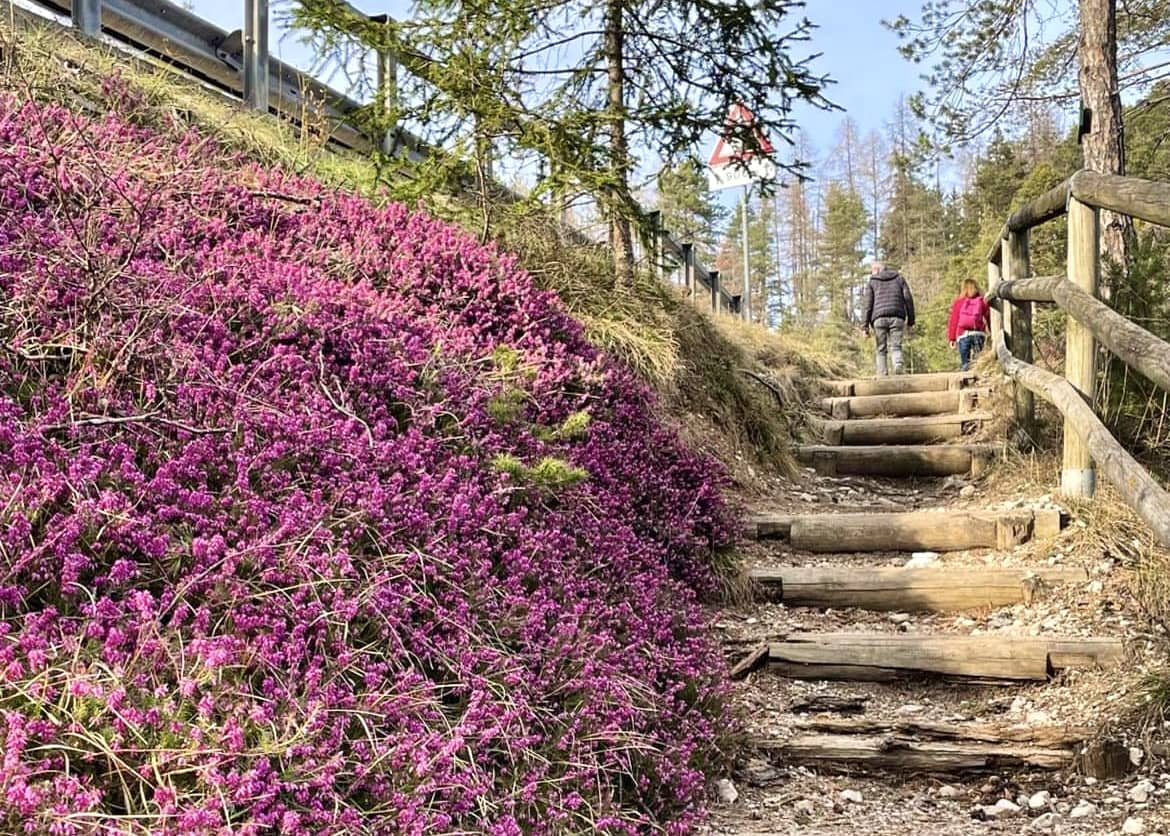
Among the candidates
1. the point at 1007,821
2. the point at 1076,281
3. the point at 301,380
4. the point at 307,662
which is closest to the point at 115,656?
the point at 307,662

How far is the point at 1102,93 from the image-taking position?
855cm

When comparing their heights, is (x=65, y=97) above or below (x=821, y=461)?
above

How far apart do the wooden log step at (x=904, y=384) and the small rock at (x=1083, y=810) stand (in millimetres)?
6113

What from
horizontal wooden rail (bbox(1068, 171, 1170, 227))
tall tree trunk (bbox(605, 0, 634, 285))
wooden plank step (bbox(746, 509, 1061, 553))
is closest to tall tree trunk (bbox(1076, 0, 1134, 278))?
horizontal wooden rail (bbox(1068, 171, 1170, 227))

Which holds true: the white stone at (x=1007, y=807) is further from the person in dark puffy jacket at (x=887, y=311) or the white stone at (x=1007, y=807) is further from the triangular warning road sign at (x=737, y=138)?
the person in dark puffy jacket at (x=887, y=311)

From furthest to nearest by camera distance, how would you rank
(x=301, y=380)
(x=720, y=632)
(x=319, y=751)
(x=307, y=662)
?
(x=720, y=632), (x=301, y=380), (x=307, y=662), (x=319, y=751)

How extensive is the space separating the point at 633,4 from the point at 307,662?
5697 mm

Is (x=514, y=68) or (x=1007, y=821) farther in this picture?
(x=514, y=68)

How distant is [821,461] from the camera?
7.07m

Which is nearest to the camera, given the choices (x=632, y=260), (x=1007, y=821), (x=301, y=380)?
(x=1007, y=821)

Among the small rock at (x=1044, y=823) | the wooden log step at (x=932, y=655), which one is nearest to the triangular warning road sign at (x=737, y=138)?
the wooden log step at (x=932, y=655)

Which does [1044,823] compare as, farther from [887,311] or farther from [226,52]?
[887,311]

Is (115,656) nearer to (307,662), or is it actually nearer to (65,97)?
(307,662)

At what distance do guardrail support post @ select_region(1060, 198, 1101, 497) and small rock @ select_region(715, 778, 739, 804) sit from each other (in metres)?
2.65
